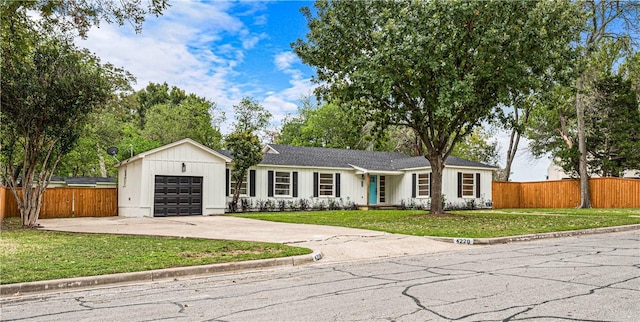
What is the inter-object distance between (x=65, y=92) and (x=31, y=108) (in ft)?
3.54

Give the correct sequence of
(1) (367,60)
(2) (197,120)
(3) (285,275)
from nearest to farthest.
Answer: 1. (3) (285,275)
2. (1) (367,60)
3. (2) (197,120)

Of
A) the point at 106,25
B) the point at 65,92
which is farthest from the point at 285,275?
the point at 65,92

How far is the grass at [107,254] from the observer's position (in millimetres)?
7531

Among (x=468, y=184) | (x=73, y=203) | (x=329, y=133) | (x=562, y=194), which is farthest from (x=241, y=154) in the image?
(x=329, y=133)

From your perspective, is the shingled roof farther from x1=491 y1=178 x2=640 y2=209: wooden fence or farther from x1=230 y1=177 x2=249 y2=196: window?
x1=491 y1=178 x2=640 y2=209: wooden fence

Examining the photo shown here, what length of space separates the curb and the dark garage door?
14760 millimetres

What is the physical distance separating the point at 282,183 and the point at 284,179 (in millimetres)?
253

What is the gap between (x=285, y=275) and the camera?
783 centimetres

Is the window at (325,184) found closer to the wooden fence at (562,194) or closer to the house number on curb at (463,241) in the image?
the wooden fence at (562,194)

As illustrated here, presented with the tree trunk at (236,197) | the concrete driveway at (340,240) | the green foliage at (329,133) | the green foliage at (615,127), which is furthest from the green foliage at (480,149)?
the concrete driveway at (340,240)

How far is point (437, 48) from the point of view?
611 inches

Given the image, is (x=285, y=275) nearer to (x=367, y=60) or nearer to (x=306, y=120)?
(x=367, y=60)

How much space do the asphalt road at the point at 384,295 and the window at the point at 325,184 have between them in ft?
62.3

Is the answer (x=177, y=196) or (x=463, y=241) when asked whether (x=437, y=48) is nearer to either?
(x=463, y=241)
